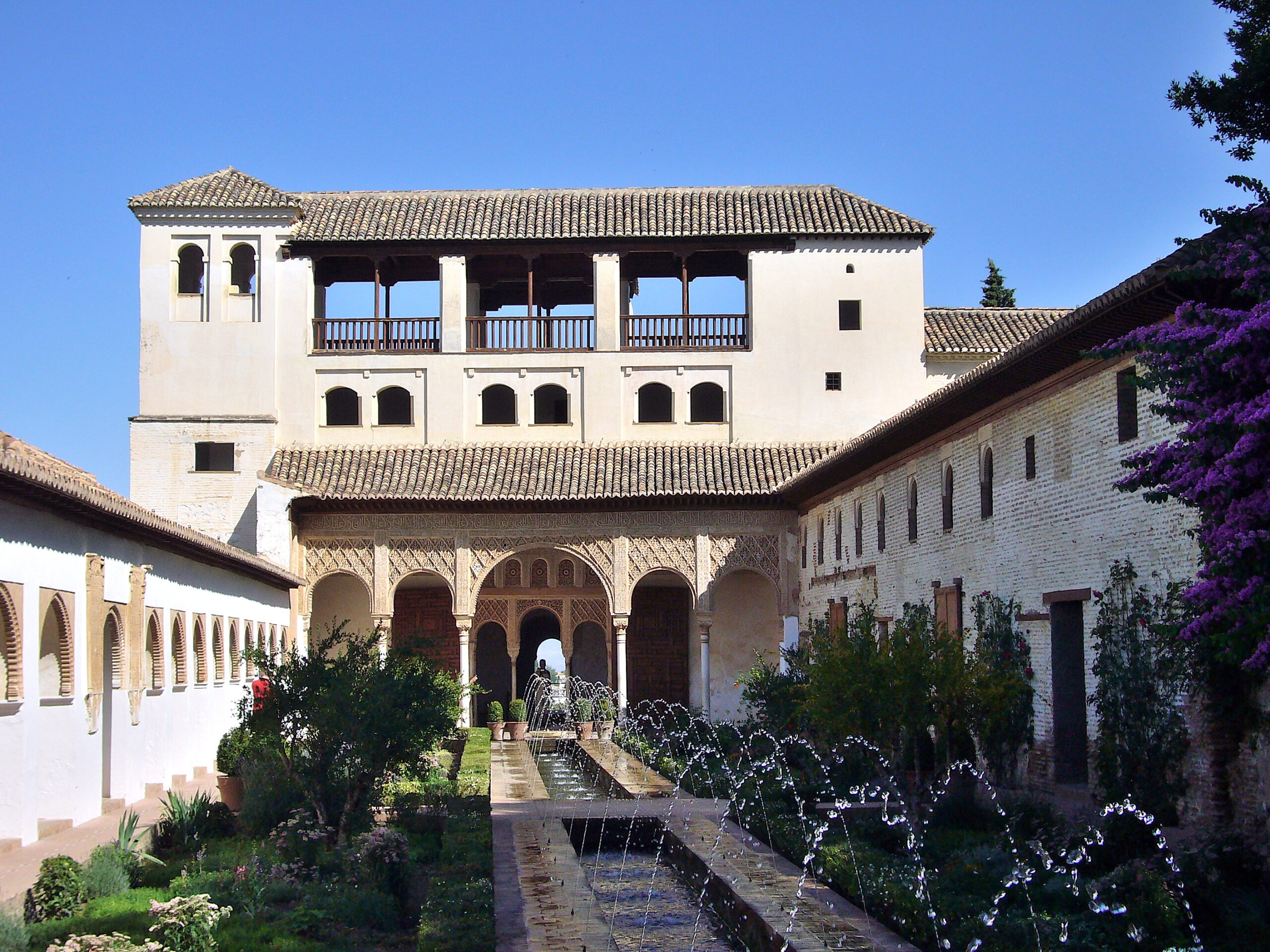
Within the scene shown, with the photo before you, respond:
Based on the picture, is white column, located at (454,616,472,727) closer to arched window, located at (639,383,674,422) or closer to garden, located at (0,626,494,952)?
arched window, located at (639,383,674,422)

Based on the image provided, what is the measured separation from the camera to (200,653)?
69.7 feet

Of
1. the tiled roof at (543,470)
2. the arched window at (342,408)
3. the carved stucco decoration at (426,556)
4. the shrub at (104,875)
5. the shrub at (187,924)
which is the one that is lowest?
the shrub at (104,875)

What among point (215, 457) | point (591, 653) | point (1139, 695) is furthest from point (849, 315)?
point (1139, 695)

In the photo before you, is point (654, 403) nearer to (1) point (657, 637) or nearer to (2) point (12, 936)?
(1) point (657, 637)

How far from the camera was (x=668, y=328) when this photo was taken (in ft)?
102

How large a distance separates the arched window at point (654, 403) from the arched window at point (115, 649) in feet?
52.6

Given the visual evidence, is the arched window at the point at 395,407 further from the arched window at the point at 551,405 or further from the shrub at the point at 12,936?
the shrub at the point at 12,936

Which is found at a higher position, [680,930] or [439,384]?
[439,384]

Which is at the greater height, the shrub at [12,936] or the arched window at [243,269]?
the arched window at [243,269]

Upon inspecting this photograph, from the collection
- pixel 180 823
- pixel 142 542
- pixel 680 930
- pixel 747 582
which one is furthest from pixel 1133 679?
pixel 747 582

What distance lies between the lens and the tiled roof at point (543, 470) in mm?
28781

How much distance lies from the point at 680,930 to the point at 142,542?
368 inches

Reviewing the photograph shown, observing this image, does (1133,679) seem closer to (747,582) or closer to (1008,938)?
(1008,938)

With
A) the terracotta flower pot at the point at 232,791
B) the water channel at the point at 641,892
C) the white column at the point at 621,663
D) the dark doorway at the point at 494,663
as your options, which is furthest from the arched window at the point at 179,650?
the dark doorway at the point at 494,663
